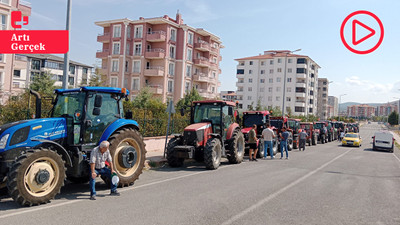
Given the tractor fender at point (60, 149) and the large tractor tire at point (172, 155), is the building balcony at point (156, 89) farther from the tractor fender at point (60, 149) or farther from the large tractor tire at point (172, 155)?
the tractor fender at point (60, 149)

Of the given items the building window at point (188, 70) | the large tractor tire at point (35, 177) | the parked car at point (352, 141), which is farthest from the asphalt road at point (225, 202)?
the building window at point (188, 70)

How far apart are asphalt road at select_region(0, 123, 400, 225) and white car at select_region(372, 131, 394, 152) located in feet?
57.1

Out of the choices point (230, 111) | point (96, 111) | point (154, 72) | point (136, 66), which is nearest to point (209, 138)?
point (230, 111)

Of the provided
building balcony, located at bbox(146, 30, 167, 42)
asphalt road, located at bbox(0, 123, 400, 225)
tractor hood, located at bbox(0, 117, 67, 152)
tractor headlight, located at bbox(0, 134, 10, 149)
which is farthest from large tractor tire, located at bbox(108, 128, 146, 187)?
building balcony, located at bbox(146, 30, 167, 42)

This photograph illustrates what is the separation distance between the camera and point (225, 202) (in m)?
7.03

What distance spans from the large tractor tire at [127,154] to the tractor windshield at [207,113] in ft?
15.4

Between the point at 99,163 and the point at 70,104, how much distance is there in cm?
180

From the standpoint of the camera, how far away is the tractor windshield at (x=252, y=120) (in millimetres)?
18391

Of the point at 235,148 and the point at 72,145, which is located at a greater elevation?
the point at 72,145

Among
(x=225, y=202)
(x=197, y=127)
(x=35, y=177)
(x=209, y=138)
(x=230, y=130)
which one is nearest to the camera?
(x=35, y=177)

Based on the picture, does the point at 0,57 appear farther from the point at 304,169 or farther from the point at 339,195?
the point at 339,195

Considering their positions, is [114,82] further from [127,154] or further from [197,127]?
[127,154]

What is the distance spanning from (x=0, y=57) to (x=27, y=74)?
36.9 m

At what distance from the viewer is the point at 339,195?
823 centimetres
